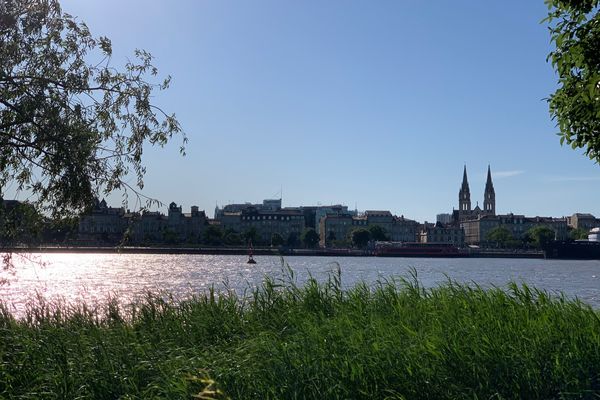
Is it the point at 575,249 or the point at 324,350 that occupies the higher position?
the point at 575,249

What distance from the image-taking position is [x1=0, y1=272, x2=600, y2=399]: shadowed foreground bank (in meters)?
9.85

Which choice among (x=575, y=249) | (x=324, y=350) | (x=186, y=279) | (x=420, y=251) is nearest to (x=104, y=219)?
(x=324, y=350)

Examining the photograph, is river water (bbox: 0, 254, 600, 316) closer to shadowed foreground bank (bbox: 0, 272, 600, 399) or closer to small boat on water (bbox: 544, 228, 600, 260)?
shadowed foreground bank (bbox: 0, 272, 600, 399)

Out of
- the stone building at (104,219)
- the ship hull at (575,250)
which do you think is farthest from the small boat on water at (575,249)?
the stone building at (104,219)

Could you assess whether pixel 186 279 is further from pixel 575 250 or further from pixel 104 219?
pixel 575 250

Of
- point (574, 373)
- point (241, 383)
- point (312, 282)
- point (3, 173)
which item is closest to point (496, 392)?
point (574, 373)

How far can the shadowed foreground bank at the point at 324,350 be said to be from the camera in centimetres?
985

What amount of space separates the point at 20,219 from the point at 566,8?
9358 mm

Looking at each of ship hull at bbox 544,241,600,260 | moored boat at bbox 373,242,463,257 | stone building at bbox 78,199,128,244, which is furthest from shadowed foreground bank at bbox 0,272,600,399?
A: moored boat at bbox 373,242,463,257

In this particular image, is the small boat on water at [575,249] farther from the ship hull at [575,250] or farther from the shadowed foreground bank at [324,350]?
the shadowed foreground bank at [324,350]

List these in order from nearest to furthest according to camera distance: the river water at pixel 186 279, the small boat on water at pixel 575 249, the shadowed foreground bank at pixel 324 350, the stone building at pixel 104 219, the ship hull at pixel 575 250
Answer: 1. the shadowed foreground bank at pixel 324 350
2. the stone building at pixel 104 219
3. the river water at pixel 186 279
4. the ship hull at pixel 575 250
5. the small boat on water at pixel 575 249

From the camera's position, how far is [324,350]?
1107 cm

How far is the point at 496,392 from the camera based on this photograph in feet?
30.7

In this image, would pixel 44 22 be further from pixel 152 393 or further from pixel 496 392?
pixel 496 392
